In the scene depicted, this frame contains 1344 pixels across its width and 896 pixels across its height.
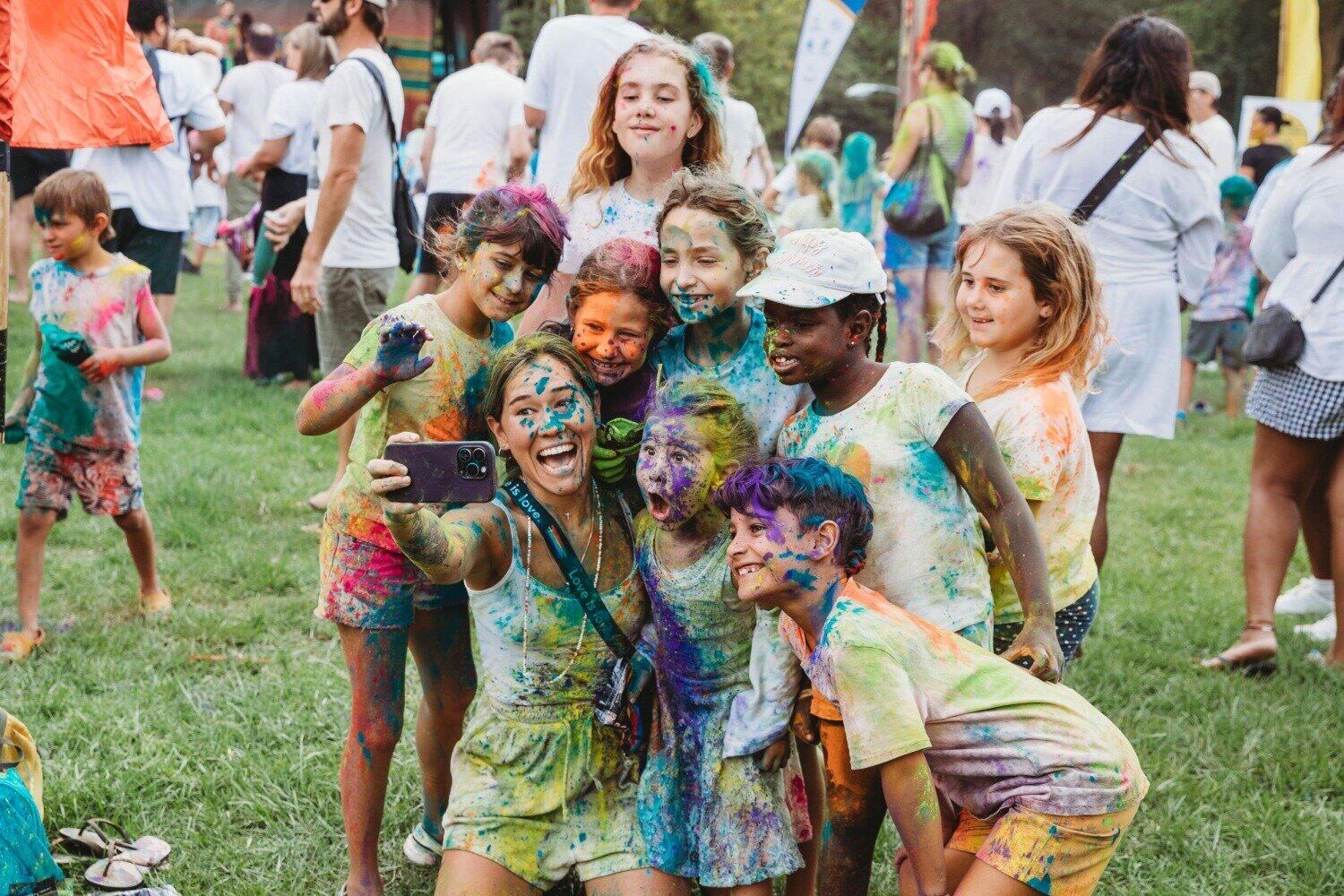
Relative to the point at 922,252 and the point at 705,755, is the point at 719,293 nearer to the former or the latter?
the point at 705,755

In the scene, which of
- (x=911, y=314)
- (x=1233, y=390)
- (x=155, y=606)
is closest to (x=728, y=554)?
(x=155, y=606)

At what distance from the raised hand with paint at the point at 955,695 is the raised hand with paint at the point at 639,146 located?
916 mm

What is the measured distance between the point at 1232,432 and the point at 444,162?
5.68 m

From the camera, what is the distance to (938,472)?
258 cm

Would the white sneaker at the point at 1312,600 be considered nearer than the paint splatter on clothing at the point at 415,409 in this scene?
No

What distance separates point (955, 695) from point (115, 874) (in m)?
2.00

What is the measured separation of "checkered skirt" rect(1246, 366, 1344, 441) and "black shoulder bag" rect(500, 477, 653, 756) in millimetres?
2795

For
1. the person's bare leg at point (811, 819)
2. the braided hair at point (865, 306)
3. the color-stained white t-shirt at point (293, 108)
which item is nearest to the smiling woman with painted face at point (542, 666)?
the person's bare leg at point (811, 819)

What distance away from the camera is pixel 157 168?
6.15 meters

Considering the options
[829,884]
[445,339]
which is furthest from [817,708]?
[445,339]

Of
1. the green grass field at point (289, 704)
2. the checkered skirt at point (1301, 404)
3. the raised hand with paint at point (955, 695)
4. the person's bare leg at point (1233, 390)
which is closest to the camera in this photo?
the raised hand with paint at point (955, 695)

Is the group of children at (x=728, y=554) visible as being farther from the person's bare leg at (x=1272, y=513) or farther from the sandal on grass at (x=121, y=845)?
the person's bare leg at (x=1272, y=513)

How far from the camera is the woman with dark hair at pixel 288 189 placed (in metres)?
7.19

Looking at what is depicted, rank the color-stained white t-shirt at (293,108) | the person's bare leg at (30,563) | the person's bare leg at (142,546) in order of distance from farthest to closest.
Result: the color-stained white t-shirt at (293,108) < the person's bare leg at (142,546) < the person's bare leg at (30,563)
